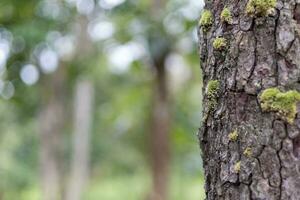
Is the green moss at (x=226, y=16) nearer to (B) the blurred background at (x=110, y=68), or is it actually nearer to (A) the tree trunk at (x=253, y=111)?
(A) the tree trunk at (x=253, y=111)

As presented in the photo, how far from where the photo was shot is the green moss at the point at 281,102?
109cm

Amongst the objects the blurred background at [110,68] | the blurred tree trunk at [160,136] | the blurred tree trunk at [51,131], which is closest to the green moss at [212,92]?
the blurred background at [110,68]

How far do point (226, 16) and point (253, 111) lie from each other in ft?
0.63

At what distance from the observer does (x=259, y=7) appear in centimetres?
114

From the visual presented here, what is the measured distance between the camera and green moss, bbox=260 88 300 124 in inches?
43.1

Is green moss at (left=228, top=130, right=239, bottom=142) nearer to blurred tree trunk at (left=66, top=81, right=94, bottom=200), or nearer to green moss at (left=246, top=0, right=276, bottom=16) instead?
green moss at (left=246, top=0, right=276, bottom=16)

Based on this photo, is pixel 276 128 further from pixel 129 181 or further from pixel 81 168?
pixel 129 181

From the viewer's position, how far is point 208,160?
121cm

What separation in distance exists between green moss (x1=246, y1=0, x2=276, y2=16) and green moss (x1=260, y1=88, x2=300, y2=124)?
0.14 metres

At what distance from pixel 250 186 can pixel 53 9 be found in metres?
5.09

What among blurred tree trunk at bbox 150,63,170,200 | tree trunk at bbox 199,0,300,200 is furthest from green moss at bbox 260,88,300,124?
blurred tree trunk at bbox 150,63,170,200

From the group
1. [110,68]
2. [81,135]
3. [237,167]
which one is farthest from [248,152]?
[110,68]

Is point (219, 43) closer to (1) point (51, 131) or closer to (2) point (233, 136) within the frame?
(2) point (233, 136)

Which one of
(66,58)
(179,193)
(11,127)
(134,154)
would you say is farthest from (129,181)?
(66,58)
